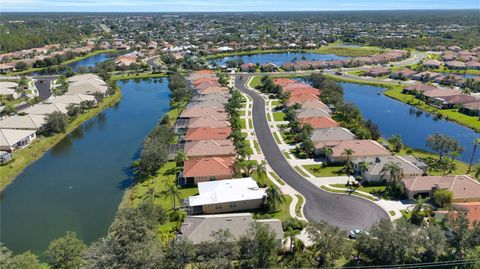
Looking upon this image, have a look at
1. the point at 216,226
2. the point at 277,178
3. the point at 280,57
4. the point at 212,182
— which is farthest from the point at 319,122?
the point at 280,57

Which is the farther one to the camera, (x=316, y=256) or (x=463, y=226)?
(x=316, y=256)

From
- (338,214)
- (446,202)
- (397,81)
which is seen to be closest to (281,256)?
(338,214)

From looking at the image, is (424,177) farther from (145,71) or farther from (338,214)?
(145,71)

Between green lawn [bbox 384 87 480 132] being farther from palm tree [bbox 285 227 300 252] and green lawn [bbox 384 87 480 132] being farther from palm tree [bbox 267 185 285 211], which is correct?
palm tree [bbox 285 227 300 252]

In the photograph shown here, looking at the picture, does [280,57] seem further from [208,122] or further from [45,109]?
[45,109]

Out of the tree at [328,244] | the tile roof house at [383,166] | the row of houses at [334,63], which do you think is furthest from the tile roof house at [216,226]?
the row of houses at [334,63]
